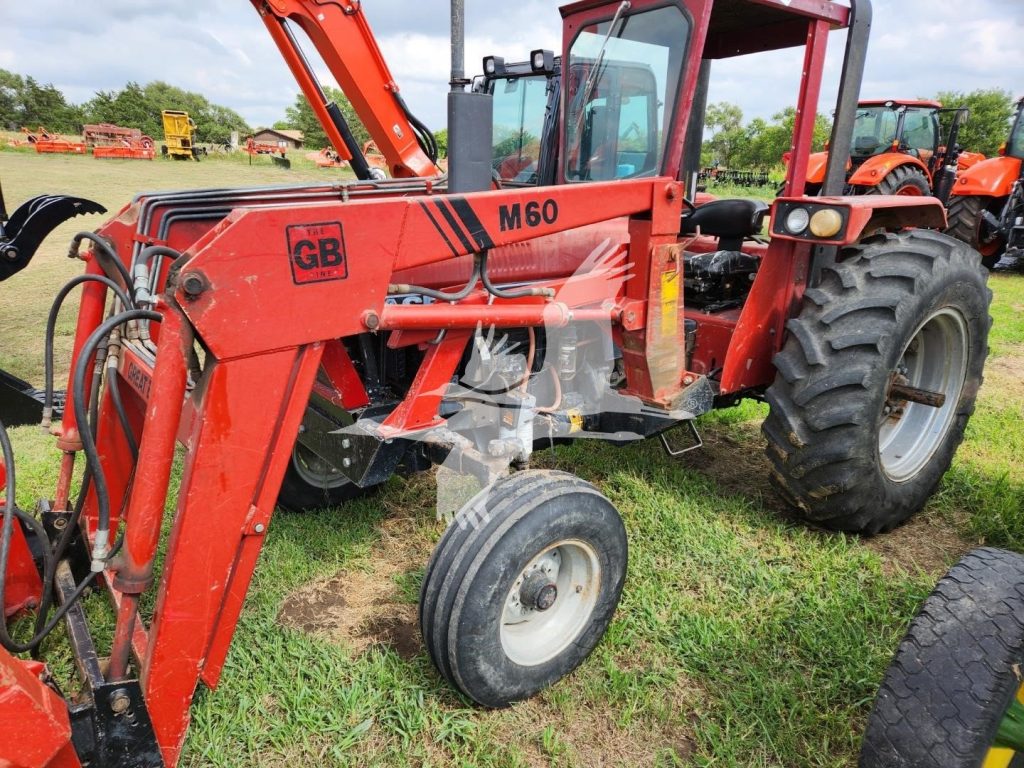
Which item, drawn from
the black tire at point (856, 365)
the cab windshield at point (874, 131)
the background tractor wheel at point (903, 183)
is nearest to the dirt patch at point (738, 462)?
the black tire at point (856, 365)

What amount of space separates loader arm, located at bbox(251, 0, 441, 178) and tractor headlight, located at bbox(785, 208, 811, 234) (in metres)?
2.76

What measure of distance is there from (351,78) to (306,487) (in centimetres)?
276

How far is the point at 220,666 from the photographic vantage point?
196 cm

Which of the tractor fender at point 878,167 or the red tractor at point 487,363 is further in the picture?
the tractor fender at point 878,167

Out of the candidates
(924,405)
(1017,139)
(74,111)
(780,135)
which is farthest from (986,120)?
(74,111)

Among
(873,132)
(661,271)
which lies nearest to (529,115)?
(661,271)

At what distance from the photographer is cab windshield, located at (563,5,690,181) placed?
281 centimetres

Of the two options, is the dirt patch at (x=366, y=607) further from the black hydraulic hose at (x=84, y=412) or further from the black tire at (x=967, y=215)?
the black tire at (x=967, y=215)

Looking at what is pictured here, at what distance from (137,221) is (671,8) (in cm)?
223

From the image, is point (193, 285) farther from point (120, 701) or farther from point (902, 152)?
point (902, 152)

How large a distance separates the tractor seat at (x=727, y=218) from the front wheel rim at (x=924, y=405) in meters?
1.01

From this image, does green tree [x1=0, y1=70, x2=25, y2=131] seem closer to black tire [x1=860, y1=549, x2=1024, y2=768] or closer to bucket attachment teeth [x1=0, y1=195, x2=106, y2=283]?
bucket attachment teeth [x1=0, y1=195, x2=106, y2=283]

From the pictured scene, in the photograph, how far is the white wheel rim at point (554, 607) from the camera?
237 cm

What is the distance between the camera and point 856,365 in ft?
9.57
